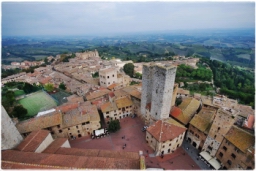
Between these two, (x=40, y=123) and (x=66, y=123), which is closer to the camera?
(x=40, y=123)

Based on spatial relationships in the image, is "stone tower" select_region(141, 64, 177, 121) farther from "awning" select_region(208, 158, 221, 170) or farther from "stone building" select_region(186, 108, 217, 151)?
"awning" select_region(208, 158, 221, 170)

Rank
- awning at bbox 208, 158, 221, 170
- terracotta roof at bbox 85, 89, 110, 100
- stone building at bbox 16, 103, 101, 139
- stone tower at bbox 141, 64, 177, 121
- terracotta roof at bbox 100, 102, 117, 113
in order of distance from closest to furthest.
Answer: awning at bbox 208, 158, 221, 170 → stone tower at bbox 141, 64, 177, 121 → stone building at bbox 16, 103, 101, 139 → terracotta roof at bbox 100, 102, 117, 113 → terracotta roof at bbox 85, 89, 110, 100

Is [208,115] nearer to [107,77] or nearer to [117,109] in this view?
[117,109]

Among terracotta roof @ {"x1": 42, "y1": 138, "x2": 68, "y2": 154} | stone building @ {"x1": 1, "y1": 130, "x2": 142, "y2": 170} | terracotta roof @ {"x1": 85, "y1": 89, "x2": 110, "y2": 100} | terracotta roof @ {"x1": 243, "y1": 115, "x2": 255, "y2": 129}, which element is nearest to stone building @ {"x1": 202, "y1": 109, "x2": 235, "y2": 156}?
stone building @ {"x1": 1, "y1": 130, "x2": 142, "y2": 170}

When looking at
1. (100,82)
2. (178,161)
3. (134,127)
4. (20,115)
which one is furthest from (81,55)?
(178,161)

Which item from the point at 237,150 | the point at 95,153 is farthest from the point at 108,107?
the point at 237,150

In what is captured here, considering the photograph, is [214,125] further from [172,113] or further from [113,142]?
[113,142]
